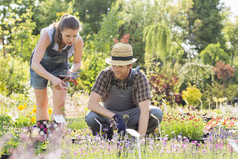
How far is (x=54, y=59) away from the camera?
10.1 feet

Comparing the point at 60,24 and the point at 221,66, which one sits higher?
the point at 60,24

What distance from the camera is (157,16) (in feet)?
63.9

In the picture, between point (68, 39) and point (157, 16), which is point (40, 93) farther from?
point (157, 16)

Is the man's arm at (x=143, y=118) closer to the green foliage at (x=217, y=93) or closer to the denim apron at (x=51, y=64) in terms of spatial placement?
the denim apron at (x=51, y=64)

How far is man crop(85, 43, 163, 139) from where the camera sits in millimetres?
2975

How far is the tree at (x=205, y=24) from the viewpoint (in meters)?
19.6

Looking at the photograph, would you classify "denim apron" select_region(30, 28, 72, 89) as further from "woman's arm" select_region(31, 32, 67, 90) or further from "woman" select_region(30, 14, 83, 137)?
"woman's arm" select_region(31, 32, 67, 90)

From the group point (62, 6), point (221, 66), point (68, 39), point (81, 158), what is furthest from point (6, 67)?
point (62, 6)

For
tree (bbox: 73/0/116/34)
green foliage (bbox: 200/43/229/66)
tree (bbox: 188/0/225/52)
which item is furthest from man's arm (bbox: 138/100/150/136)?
tree (bbox: 73/0/116/34)

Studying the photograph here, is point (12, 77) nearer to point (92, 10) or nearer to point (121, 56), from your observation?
point (121, 56)

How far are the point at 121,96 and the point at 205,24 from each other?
60.6 ft

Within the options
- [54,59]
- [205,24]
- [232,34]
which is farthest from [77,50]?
[205,24]

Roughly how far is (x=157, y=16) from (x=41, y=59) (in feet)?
57.0

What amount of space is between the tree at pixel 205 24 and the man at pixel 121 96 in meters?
16.8
